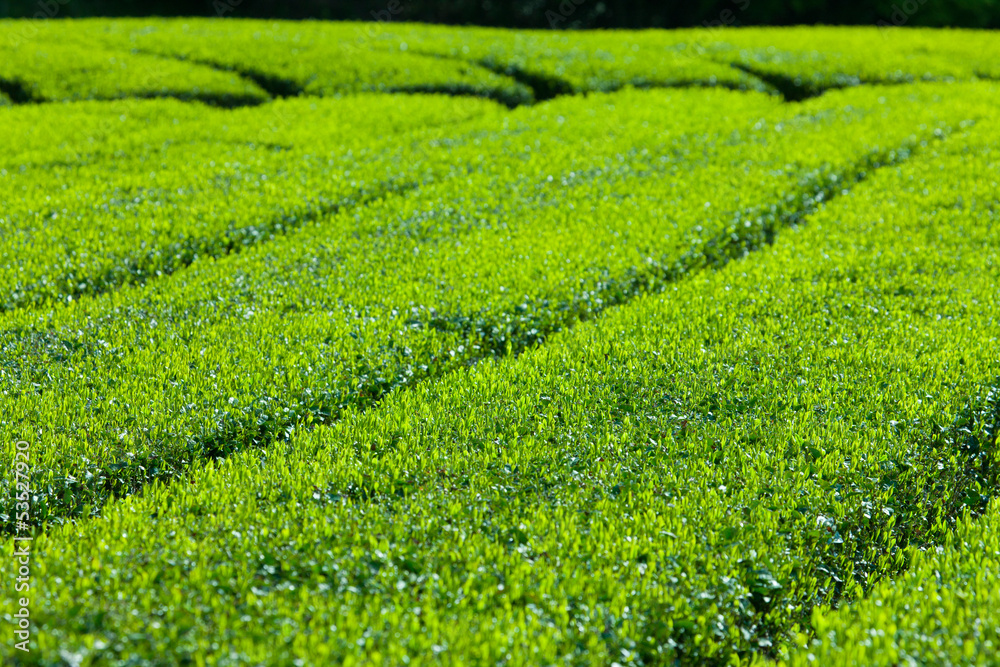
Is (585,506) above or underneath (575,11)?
underneath

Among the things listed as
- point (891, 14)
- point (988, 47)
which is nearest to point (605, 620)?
point (988, 47)

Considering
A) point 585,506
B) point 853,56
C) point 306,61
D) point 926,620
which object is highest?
point 853,56

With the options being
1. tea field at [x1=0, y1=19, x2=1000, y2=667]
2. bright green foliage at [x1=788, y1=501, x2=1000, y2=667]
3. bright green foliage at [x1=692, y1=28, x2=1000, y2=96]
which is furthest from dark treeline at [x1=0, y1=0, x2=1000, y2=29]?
bright green foliage at [x1=788, y1=501, x2=1000, y2=667]

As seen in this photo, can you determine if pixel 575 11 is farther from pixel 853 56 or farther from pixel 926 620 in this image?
pixel 926 620

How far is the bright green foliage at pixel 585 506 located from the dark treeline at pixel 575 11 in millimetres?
30448

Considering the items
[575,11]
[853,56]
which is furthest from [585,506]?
[575,11]

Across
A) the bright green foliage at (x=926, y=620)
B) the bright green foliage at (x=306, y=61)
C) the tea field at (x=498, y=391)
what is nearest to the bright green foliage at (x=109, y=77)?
the bright green foliage at (x=306, y=61)

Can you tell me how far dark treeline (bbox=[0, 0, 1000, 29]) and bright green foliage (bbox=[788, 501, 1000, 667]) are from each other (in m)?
34.0

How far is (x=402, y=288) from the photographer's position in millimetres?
9938

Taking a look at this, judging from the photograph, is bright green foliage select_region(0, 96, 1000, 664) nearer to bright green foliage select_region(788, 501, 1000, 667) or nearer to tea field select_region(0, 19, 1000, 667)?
tea field select_region(0, 19, 1000, 667)

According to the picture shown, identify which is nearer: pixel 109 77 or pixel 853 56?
pixel 109 77

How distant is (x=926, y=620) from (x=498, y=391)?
4.04 meters

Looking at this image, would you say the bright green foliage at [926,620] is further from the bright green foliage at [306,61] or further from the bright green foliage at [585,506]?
the bright green foliage at [306,61]

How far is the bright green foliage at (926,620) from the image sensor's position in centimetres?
488
